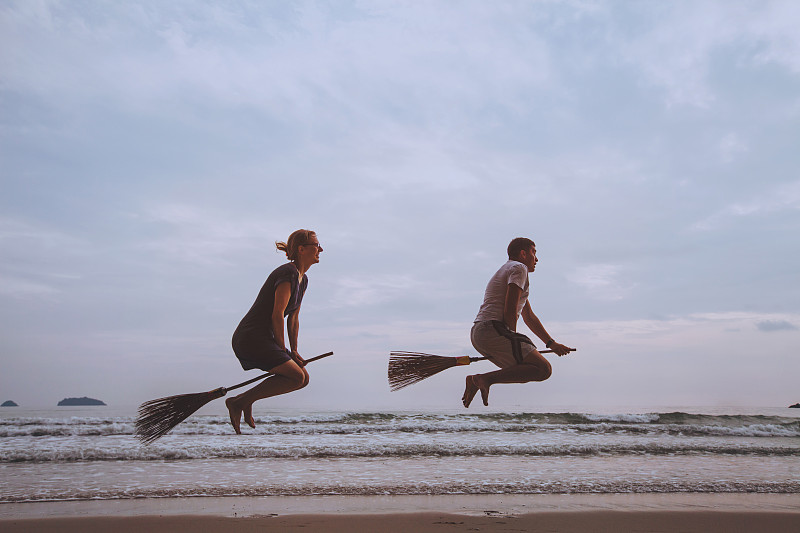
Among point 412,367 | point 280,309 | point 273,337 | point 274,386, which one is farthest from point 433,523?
point 280,309

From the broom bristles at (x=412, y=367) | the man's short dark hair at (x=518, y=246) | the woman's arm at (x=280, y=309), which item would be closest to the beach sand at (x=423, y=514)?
the broom bristles at (x=412, y=367)

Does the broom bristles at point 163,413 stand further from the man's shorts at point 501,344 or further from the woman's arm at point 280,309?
the man's shorts at point 501,344

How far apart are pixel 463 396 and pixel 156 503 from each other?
228 inches

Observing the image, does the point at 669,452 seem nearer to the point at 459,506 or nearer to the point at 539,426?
the point at 539,426

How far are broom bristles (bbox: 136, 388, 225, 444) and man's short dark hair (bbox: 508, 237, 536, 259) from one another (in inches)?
115

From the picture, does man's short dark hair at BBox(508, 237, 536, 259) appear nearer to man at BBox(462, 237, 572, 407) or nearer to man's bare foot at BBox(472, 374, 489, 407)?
man at BBox(462, 237, 572, 407)

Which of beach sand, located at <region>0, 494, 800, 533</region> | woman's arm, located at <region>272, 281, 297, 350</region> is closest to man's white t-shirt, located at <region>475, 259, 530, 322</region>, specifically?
woman's arm, located at <region>272, 281, 297, 350</region>

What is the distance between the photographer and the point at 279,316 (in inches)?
193

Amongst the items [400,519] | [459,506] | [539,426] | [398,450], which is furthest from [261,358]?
[539,426]

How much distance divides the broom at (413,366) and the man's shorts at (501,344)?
32cm

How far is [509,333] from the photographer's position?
5238 mm

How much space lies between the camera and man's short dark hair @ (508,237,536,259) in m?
5.48

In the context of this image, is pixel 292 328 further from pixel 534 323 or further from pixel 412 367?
pixel 534 323

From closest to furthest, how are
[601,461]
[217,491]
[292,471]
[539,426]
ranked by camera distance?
[217,491] < [292,471] < [601,461] < [539,426]
